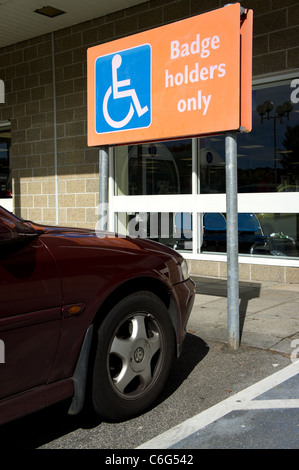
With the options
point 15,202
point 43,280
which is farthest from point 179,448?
point 15,202

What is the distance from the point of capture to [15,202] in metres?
12.0

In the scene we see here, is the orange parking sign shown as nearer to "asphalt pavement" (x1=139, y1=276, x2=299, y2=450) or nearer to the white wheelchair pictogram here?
the white wheelchair pictogram

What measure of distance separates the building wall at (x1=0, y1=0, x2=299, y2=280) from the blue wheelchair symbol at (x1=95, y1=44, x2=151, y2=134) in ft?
12.9

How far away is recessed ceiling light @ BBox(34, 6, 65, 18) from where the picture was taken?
32.0ft

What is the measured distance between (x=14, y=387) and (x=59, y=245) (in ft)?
2.60

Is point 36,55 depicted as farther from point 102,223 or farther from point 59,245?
point 59,245

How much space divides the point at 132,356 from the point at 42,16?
8.68 meters

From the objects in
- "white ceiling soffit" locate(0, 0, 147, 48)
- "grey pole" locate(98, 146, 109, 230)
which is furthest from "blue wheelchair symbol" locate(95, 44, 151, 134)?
"white ceiling soffit" locate(0, 0, 147, 48)

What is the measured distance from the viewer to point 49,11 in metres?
9.89

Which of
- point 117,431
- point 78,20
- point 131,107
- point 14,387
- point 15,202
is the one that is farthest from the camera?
point 15,202

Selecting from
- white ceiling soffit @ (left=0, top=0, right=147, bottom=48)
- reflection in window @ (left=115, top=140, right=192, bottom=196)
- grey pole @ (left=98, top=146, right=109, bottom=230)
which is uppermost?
white ceiling soffit @ (left=0, top=0, right=147, bottom=48)

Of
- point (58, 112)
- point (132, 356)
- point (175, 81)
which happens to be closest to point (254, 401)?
point (132, 356)

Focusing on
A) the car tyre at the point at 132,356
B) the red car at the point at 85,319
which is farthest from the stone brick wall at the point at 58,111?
the car tyre at the point at 132,356

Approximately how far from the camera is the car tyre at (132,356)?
305 cm
